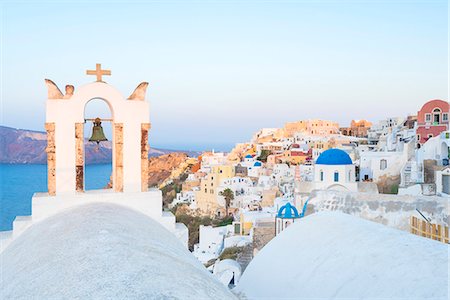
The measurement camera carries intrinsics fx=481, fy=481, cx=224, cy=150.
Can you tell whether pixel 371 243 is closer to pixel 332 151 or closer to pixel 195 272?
pixel 195 272

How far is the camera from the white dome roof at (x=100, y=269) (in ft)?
7.04

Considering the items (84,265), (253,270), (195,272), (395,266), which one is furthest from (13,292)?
(253,270)

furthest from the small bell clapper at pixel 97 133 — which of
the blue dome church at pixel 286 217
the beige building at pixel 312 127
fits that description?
the beige building at pixel 312 127

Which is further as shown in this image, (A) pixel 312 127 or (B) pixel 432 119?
(A) pixel 312 127

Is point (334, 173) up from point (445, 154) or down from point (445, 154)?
down

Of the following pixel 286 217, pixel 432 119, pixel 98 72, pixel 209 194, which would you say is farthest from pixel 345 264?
pixel 209 194

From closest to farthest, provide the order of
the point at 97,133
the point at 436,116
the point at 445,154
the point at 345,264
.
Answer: the point at 345,264 → the point at 97,133 → the point at 445,154 → the point at 436,116

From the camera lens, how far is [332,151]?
1859cm

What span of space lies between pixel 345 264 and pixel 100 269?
223 cm

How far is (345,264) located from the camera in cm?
388

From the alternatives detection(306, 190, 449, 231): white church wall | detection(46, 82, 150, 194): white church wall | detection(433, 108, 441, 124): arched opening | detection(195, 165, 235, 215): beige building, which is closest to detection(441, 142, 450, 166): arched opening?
detection(433, 108, 441, 124): arched opening

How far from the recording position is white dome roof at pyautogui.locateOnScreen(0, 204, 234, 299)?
215cm

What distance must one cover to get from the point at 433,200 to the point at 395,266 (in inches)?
154

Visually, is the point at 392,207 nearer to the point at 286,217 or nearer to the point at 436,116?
Result: the point at 286,217
